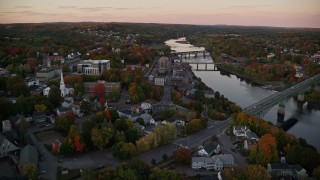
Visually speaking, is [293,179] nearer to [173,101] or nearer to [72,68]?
[173,101]

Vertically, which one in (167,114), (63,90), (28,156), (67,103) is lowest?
(28,156)

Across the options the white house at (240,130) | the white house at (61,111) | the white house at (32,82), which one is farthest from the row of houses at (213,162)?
the white house at (32,82)

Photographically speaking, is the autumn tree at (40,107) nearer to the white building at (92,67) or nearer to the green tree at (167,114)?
the green tree at (167,114)

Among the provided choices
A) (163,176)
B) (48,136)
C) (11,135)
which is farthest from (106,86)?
(163,176)

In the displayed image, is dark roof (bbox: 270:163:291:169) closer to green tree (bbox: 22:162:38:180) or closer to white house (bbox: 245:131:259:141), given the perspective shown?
white house (bbox: 245:131:259:141)

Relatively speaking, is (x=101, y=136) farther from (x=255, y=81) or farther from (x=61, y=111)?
(x=255, y=81)

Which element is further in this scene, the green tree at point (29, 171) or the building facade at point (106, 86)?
the building facade at point (106, 86)
